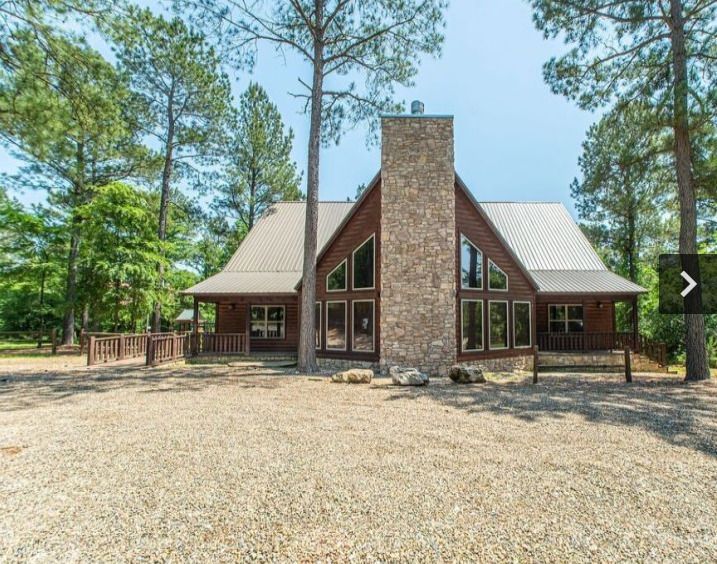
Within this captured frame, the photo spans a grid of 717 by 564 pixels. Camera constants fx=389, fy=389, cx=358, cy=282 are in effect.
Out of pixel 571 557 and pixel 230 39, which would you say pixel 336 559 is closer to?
pixel 571 557

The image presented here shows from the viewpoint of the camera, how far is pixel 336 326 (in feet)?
38.9

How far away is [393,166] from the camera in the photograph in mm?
11180

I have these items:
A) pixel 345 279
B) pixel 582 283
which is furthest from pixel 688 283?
pixel 345 279

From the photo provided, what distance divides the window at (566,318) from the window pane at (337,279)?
8.65 metres

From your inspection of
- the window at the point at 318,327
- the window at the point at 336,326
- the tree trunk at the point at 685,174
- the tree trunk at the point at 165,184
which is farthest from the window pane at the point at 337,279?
the tree trunk at the point at 165,184

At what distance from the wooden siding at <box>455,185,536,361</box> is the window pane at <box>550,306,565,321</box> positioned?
9.83ft

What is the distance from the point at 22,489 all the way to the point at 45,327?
30715 millimetres

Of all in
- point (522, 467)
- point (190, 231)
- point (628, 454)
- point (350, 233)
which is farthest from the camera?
point (190, 231)

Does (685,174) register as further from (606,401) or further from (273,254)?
(273,254)

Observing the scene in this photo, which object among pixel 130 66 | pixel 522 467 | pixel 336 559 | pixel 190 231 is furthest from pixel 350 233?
pixel 190 231

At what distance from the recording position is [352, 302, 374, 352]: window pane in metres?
11.1

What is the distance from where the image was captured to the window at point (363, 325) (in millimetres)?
11133

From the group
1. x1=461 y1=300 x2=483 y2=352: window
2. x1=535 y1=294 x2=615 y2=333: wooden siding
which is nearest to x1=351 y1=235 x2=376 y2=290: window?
x1=461 y1=300 x2=483 y2=352: window

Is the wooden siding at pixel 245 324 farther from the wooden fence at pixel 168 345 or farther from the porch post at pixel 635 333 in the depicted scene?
the porch post at pixel 635 333
